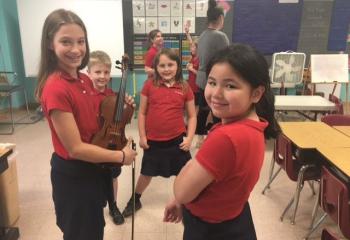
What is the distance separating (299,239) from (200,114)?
190cm

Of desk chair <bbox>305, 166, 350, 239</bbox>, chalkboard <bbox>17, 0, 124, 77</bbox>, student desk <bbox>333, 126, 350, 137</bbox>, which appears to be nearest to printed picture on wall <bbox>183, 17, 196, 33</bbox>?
chalkboard <bbox>17, 0, 124, 77</bbox>

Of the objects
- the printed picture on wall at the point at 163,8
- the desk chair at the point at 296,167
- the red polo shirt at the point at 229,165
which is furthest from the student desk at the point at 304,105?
the red polo shirt at the point at 229,165

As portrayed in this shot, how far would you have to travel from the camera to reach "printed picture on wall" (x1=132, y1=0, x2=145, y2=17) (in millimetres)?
4879

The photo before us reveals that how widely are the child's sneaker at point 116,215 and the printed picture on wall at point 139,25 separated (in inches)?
134

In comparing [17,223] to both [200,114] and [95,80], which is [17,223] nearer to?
[95,80]

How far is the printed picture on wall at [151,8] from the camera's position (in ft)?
16.1

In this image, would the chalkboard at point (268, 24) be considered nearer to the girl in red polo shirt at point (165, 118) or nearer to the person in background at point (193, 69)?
the person in background at point (193, 69)

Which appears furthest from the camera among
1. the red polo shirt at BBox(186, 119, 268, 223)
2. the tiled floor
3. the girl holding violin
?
the tiled floor

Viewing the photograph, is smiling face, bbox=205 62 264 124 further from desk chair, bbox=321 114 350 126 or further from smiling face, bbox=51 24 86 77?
desk chair, bbox=321 114 350 126

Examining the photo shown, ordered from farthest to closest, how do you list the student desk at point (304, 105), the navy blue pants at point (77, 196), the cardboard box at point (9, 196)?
the student desk at point (304, 105)
the cardboard box at point (9, 196)
the navy blue pants at point (77, 196)

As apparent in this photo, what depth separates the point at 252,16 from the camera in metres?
5.01

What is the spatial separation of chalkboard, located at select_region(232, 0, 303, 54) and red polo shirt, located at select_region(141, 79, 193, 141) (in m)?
3.28

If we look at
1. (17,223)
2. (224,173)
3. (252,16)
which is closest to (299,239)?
(224,173)

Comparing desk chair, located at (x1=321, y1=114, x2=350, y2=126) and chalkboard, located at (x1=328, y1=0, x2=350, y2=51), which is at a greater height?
chalkboard, located at (x1=328, y1=0, x2=350, y2=51)
